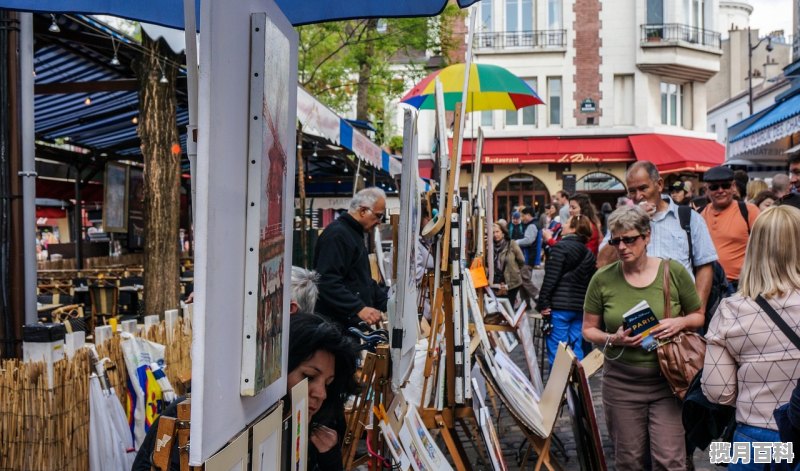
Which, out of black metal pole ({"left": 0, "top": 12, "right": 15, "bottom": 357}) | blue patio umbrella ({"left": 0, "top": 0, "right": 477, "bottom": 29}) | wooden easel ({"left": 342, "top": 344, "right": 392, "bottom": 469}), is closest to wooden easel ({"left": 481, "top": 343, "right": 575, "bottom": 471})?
wooden easel ({"left": 342, "top": 344, "right": 392, "bottom": 469})

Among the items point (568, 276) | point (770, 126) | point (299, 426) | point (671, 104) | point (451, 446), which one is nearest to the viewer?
point (299, 426)

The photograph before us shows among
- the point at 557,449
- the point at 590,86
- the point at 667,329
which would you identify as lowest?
the point at 557,449

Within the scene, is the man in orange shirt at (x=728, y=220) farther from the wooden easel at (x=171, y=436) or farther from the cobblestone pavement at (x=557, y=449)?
the wooden easel at (x=171, y=436)

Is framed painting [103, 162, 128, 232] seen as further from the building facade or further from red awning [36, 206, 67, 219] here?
the building facade

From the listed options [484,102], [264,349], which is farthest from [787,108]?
[264,349]

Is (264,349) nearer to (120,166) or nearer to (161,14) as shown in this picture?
(161,14)

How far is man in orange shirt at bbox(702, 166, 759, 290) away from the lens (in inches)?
235

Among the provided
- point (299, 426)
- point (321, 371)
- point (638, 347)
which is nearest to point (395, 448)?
point (321, 371)

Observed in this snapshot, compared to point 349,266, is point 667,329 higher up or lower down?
lower down

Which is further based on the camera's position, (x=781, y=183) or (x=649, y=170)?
(x=781, y=183)

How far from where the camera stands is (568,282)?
6.55 meters

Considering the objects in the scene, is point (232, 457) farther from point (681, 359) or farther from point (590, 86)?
point (590, 86)

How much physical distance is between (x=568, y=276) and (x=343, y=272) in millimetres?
2281

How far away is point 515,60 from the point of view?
98.1 feet
